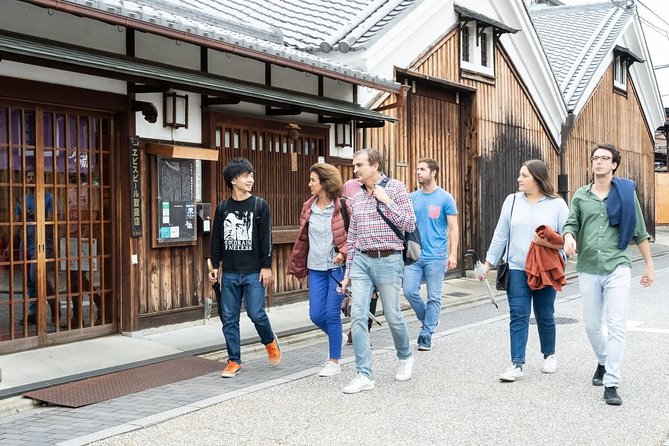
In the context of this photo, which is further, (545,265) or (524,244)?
(524,244)

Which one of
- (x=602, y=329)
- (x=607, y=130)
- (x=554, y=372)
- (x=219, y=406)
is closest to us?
(x=219, y=406)

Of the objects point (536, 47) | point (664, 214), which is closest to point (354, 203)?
point (536, 47)

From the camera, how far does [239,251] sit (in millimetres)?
7363

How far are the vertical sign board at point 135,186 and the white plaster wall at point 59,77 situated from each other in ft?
1.91

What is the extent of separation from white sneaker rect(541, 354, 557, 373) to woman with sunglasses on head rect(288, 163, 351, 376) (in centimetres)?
180

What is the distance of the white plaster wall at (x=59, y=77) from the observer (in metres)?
7.62

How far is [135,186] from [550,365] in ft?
15.2

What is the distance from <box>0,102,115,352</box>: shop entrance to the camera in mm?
7840

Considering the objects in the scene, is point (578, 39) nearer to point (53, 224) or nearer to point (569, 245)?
point (569, 245)

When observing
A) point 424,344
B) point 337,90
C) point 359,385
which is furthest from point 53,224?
point 337,90

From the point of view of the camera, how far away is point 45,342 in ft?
26.7

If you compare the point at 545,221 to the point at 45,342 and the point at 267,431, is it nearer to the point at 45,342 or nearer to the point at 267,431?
the point at 267,431

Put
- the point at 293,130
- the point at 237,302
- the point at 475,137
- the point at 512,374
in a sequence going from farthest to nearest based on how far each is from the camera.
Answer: the point at 475,137, the point at 293,130, the point at 237,302, the point at 512,374

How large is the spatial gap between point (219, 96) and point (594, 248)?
16.2 feet
